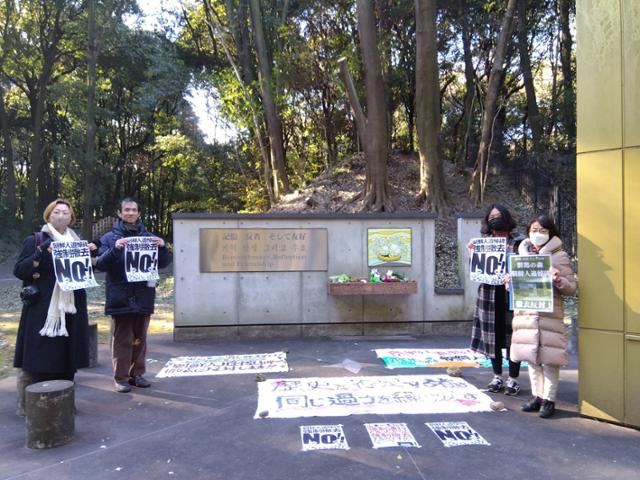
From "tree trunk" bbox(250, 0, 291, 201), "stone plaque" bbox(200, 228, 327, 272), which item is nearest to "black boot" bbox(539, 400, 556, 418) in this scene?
"stone plaque" bbox(200, 228, 327, 272)

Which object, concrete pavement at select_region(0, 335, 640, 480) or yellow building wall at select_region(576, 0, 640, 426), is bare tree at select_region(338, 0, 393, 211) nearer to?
concrete pavement at select_region(0, 335, 640, 480)

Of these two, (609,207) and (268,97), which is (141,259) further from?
(268,97)

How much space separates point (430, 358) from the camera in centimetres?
669

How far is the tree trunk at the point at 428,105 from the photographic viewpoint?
44.8ft

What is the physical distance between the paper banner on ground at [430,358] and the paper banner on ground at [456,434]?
6.22 feet

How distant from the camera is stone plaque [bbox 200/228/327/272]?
316 inches

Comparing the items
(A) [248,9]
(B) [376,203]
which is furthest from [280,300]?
(A) [248,9]

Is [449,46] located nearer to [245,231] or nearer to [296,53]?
[296,53]

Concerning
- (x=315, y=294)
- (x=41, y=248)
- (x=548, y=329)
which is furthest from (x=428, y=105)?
(x=41, y=248)

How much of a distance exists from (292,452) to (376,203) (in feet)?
35.4

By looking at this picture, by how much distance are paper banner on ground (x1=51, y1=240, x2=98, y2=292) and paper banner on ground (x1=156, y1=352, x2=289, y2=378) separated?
1879mm

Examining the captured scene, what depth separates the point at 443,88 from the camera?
1009 inches

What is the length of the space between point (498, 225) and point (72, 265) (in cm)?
423

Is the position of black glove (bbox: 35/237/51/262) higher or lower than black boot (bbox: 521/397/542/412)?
higher
